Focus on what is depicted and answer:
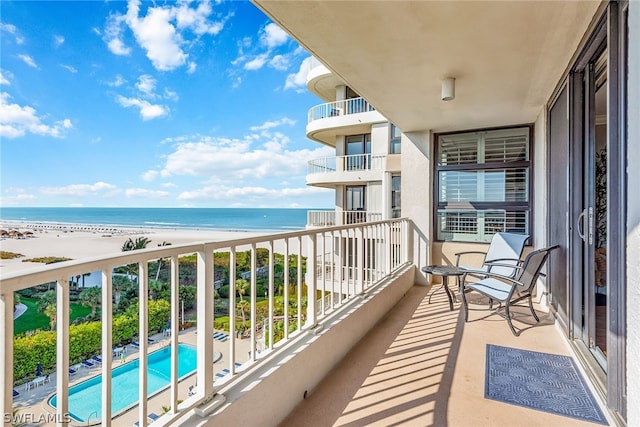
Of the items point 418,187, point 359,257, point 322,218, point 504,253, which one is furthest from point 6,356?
point 322,218

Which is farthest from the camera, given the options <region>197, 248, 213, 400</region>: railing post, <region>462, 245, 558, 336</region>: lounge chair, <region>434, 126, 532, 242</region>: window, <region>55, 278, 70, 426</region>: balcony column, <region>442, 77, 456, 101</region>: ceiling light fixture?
<region>434, 126, 532, 242</region>: window

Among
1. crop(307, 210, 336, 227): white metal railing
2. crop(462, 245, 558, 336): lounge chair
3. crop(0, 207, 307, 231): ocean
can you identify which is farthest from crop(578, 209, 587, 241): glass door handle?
crop(0, 207, 307, 231): ocean

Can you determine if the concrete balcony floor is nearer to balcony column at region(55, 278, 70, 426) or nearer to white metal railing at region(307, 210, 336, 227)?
balcony column at region(55, 278, 70, 426)

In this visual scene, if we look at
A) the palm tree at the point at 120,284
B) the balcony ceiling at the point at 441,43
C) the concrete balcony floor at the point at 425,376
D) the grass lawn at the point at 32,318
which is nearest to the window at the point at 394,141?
the balcony ceiling at the point at 441,43

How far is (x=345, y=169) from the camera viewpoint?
39.7 ft

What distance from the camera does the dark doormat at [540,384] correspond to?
201 cm

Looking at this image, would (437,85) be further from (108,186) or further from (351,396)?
(108,186)

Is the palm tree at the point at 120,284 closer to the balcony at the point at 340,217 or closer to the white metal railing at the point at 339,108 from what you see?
the balcony at the point at 340,217

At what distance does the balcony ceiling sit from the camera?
216 cm

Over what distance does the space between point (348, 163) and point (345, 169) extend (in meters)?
0.27

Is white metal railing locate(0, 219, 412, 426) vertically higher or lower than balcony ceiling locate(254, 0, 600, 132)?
lower

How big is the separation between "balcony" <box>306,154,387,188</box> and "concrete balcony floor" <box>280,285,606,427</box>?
8.02 meters

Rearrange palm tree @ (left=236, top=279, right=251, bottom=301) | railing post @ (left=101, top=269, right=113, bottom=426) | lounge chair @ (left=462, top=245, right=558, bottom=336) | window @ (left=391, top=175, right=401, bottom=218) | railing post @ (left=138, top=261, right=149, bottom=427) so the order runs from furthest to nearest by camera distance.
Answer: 1. window @ (left=391, top=175, right=401, bottom=218)
2. lounge chair @ (left=462, top=245, right=558, bottom=336)
3. palm tree @ (left=236, top=279, right=251, bottom=301)
4. railing post @ (left=138, top=261, right=149, bottom=427)
5. railing post @ (left=101, top=269, right=113, bottom=426)

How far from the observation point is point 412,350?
282 cm
